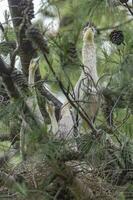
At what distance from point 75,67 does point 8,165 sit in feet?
1.72

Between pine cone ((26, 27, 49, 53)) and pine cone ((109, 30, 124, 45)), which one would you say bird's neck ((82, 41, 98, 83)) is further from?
pine cone ((26, 27, 49, 53))

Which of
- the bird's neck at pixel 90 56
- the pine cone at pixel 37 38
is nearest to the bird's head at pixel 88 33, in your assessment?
the bird's neck at pixel 90 56

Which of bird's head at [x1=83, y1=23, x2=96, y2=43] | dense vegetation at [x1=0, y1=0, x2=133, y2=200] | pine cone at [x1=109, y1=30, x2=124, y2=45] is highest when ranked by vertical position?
bird's head at [x1=83, y1=23, x2=96, y2=43]

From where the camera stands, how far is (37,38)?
69.2 inches

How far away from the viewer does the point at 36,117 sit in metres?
2.00

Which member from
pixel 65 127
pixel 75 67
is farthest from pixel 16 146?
pixel 75 67

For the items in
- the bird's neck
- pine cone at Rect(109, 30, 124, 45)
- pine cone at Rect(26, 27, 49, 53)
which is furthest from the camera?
the bird's neck

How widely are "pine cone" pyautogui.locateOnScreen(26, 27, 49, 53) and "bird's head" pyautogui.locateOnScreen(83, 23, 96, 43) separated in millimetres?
575

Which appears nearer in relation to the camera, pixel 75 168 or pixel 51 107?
pixel 75 168

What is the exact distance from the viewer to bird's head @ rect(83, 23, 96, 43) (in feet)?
7.66

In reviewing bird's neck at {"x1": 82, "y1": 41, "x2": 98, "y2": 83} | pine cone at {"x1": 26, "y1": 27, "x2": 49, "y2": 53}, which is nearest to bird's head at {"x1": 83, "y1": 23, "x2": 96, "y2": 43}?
bird's neck at {"x1": 82, "y1": 41, "x2": 98, "y2": 83}

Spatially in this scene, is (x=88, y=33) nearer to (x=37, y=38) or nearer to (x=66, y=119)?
(x=66, y=119)

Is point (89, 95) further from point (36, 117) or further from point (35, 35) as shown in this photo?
point (35, 35)

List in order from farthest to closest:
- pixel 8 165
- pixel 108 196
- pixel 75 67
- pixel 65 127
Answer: pixel 65 127, pixel 8 165, pixel 108 196, pixel 75 67
